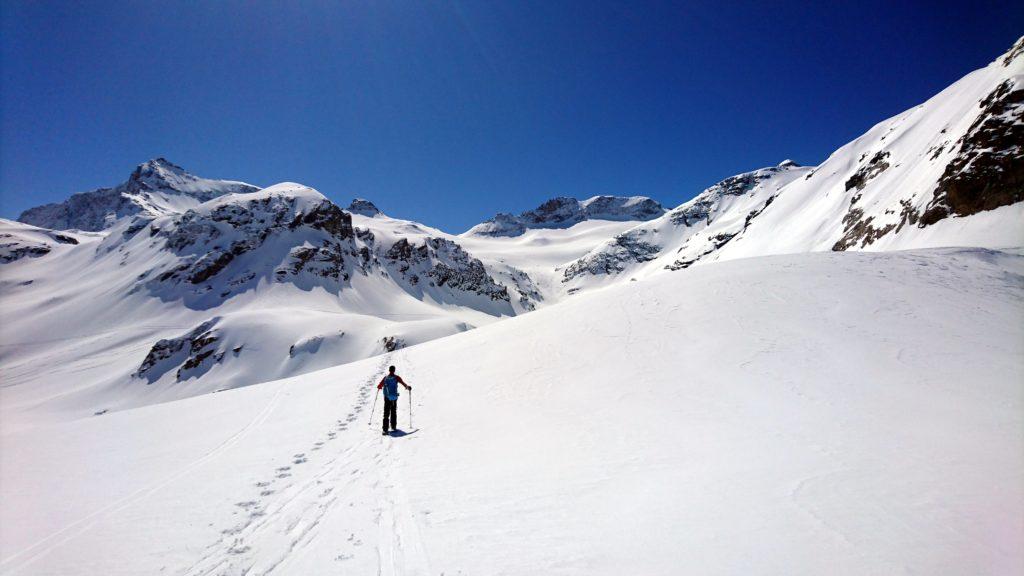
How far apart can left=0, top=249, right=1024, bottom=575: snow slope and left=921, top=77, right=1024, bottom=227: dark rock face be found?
764 inches

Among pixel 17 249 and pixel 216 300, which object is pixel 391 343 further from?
pixel 17 249

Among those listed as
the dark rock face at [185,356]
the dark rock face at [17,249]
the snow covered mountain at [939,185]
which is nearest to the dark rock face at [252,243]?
the dark rock face at [185,356]

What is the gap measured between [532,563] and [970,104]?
2396 inches

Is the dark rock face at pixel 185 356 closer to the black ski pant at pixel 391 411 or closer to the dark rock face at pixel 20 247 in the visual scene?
the black ski pant at pixel 391 411

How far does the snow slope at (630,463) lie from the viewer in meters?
4.73

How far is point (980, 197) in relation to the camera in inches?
1125

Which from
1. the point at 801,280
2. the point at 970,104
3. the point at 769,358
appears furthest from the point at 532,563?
the point at 970,104

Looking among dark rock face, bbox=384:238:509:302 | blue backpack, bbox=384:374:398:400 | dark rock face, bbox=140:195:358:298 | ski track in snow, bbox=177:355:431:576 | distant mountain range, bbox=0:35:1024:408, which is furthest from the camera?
dark rock face, bbox=384:238:509:302

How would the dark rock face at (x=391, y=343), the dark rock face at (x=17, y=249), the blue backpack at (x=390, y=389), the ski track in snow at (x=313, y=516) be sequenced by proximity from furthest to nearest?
the dark rock face at (x=17, y=249) < the dark rock face at (x=391, y=343) < the blue backpack at (x=390, y=389) < the ski track in snow at (x=313, y=516)

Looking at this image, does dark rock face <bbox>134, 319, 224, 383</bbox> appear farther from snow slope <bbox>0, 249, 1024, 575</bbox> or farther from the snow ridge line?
the snow ridge line

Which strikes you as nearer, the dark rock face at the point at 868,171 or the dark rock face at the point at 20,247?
the dark rock face at the point at 868,171

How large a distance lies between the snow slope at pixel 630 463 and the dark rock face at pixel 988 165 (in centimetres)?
1941

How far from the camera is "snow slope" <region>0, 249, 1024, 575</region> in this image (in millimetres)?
4727

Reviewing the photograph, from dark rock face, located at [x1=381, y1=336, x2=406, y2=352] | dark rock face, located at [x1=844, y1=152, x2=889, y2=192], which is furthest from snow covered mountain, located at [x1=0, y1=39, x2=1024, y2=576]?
dark rock face, located at [x1=381, y1=336, x2=406, y2=352]
